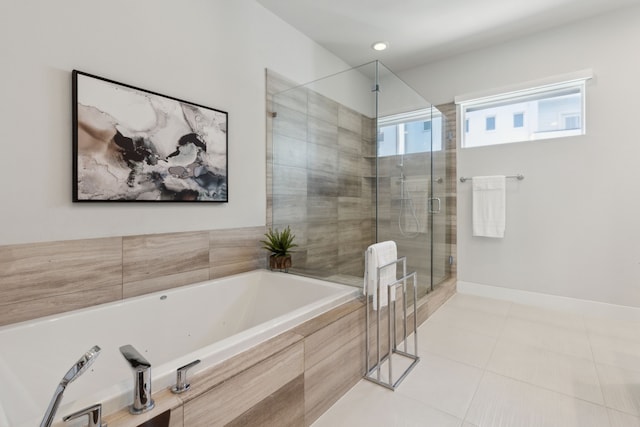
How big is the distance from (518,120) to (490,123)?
0.84 ft

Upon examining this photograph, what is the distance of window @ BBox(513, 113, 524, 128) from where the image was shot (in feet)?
10.6

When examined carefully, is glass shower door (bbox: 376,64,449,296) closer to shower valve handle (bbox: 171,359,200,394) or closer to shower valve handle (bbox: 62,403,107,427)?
shower valve handle (bbox: 171,359,200,394)

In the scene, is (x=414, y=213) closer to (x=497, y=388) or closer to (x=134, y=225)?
(x=497, y=388)

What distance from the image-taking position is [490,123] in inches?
134

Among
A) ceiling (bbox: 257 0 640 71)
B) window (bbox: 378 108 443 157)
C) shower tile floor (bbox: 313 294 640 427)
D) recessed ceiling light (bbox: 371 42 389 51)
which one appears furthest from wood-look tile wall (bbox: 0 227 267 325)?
recessed ceiling light (bbox: 371 42 389 51)

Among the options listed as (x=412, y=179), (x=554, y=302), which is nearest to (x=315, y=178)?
(x=412, y=179)

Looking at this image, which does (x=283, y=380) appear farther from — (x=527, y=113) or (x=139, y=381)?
(x=527, y=113)

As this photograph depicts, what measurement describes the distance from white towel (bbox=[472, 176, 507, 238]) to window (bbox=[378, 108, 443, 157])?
61cm

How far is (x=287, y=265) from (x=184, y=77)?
4.92ft

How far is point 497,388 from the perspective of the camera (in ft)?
5.81

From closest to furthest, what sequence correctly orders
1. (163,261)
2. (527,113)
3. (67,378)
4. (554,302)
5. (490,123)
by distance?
(67,378) < (163,261) < (554,302) < (527,113) < (490,123)

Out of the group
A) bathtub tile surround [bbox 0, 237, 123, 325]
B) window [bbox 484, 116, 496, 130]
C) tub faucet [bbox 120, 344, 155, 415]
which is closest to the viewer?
tub faucet [bbox 120, 344, 155, 415]

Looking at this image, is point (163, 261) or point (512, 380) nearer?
point (512, 380)

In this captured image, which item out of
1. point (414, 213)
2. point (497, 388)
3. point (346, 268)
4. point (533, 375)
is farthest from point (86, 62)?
point (533, 375)
